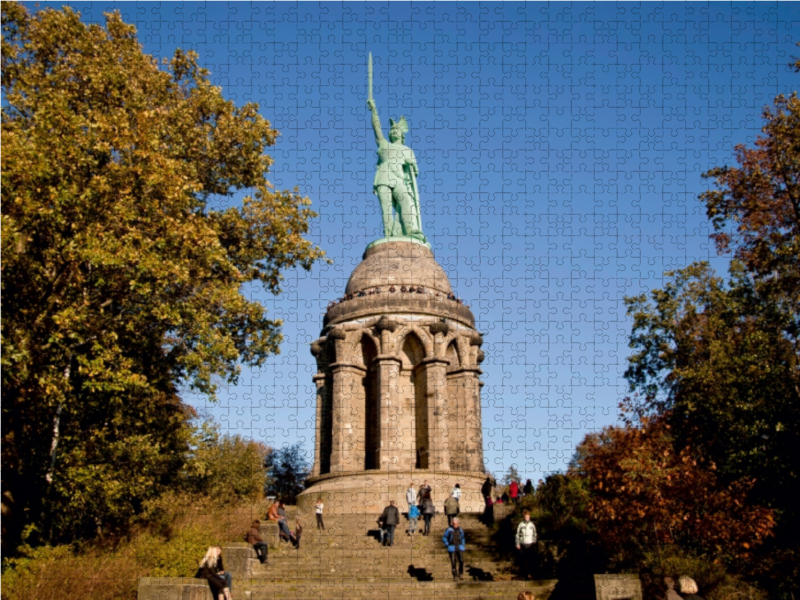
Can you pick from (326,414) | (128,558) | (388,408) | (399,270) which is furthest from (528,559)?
(399,270)

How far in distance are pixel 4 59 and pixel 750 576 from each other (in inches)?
951

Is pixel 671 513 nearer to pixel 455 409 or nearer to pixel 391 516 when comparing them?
pixel 391 516

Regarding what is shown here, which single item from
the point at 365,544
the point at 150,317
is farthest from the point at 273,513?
the point at 150,317

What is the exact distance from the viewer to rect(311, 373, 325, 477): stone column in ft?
110

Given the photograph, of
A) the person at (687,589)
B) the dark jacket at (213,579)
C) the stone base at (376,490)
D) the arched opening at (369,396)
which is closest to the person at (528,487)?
the stone base at (376,490)

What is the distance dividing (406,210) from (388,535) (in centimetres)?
1970

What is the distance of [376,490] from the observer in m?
29.0

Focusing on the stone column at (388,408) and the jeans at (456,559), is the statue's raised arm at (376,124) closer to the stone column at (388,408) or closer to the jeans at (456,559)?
the stone column at (388,408)

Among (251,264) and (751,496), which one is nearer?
(751,496)

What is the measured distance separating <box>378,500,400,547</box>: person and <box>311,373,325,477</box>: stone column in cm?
1102

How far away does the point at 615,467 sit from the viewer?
20.8 m

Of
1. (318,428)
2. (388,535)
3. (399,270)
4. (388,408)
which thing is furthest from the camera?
(399,270)

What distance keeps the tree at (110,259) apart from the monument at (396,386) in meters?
8.69

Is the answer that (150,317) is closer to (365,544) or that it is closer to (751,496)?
(365,544)
